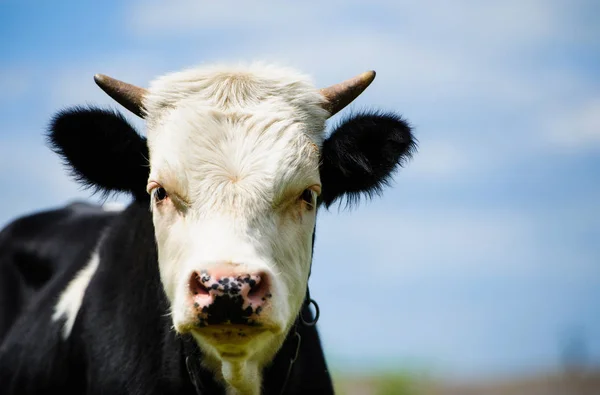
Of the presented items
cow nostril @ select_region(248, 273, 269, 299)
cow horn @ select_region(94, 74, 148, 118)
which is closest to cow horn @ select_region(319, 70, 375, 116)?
cow horn @ select_region(94, 74, 148, 118)

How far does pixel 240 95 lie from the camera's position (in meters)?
6.00

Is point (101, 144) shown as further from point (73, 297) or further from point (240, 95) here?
point (73, 297)

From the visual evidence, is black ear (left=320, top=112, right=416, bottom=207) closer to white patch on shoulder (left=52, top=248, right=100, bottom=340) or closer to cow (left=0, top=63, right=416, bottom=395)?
cow (left=0, top=63, right=416, bottom=395)

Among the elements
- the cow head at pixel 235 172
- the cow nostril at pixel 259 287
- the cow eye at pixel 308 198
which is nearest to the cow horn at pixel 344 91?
the cow head at pixel 235 172

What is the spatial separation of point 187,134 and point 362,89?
138 centimetres

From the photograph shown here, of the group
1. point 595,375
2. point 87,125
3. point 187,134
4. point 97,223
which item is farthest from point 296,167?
point 595,375

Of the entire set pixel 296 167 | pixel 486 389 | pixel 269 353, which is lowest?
pixel 486 389

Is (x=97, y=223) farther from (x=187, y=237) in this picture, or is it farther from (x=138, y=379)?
(x=187, y=237)

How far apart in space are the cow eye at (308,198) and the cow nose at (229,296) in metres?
0.95

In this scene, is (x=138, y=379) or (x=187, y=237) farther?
(x=138, y=379)

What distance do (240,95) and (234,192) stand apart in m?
0.90

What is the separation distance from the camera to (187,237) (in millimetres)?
5438

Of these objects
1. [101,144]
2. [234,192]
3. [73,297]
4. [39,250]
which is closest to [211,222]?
[234,192]

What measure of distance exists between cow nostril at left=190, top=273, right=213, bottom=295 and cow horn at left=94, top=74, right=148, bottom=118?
1749 millimetres
